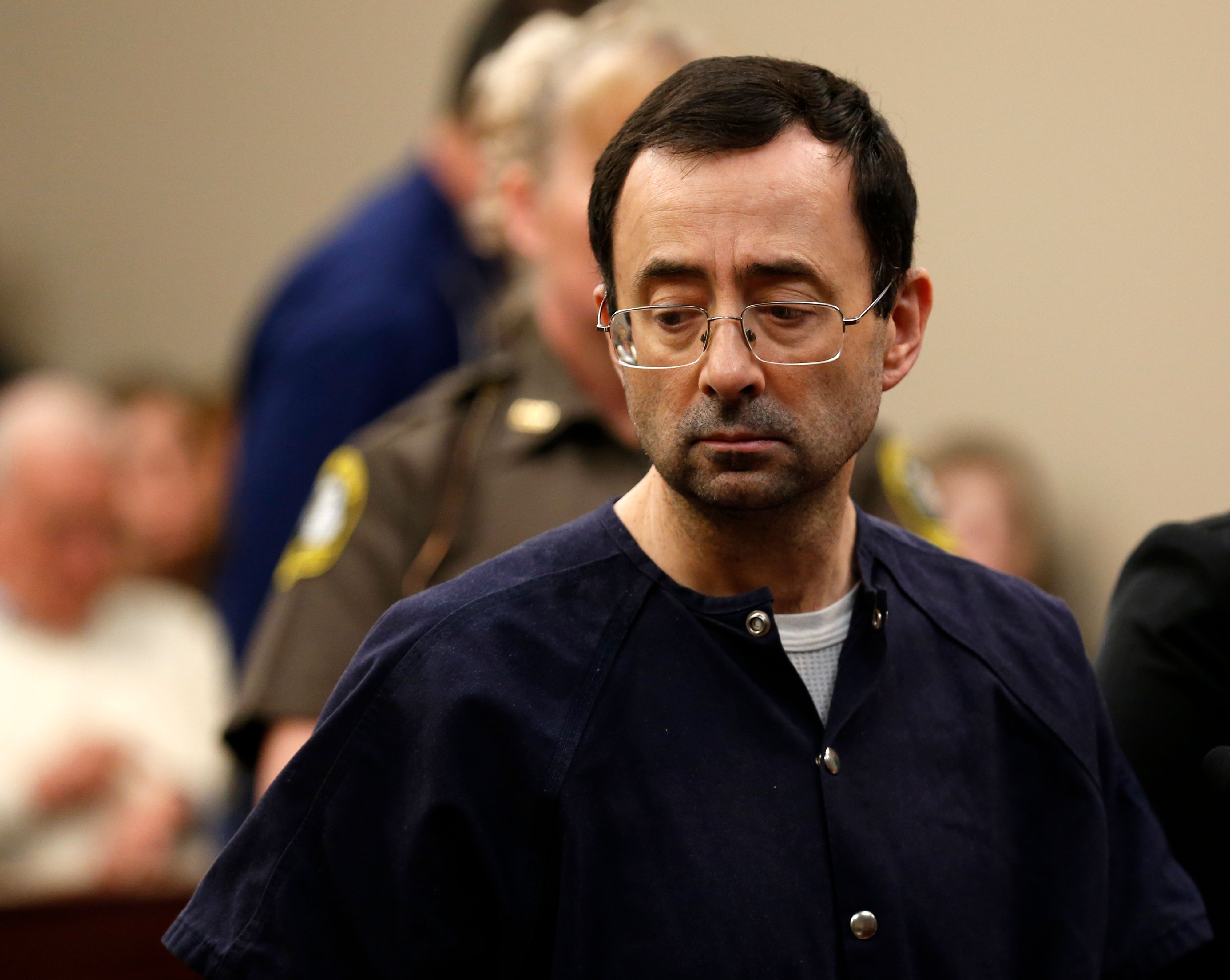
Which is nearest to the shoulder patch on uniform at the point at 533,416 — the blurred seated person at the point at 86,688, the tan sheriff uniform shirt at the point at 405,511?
the tan sheriff uniform shirt at the point at 405,511

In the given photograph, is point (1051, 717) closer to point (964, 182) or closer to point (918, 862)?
point (918, 862)

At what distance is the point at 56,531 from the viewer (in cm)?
291

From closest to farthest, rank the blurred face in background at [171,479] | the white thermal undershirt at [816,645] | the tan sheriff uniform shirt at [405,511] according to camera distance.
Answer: the white thermal undershirt at [816,645]
the tan sheriff uniform shirt at [405,511]
the blurred face in background at [171,479]

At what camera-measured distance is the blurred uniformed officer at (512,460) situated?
1778mm

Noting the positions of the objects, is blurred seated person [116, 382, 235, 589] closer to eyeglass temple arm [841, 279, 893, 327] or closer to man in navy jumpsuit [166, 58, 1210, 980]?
man in navy jumpsuit [166, 58, 1210, 980]

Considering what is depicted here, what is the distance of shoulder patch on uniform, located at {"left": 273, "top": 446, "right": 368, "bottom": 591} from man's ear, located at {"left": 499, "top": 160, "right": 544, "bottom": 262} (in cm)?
36

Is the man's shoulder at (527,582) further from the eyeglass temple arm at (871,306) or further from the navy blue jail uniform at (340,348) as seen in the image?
the navy blue jail uniform at (340,348)

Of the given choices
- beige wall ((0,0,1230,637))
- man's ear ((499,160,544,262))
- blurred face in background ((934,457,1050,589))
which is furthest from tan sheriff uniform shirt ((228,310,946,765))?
blurred face in background ((934,457,1050,589))

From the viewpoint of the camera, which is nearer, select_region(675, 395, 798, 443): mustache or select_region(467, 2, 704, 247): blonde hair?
select_region(675, 395, 798, 443): mustache

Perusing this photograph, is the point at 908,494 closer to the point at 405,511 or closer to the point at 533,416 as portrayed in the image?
the point at 533,416

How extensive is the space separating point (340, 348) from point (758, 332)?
53.2 inches

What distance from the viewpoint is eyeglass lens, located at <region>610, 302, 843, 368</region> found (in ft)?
3.82

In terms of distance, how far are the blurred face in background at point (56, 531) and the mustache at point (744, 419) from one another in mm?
2009

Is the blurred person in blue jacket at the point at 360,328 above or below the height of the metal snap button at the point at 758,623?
above
